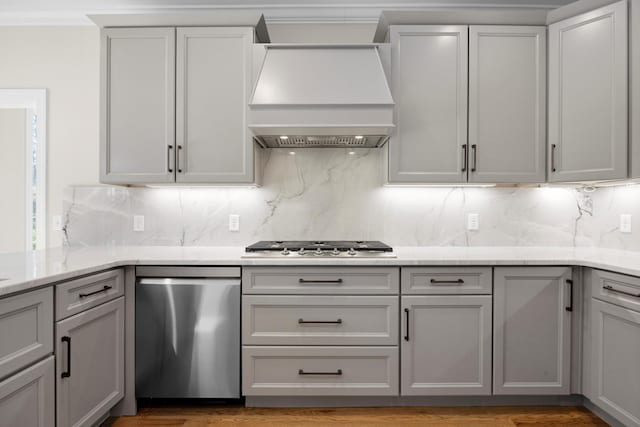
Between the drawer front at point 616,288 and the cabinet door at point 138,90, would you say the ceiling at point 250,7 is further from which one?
the drawer front at point 616,288

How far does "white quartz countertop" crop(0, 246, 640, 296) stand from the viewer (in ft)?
5.57

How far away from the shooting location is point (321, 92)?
2.26 meters

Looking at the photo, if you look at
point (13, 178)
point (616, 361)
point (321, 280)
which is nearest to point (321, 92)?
point (321, 280)

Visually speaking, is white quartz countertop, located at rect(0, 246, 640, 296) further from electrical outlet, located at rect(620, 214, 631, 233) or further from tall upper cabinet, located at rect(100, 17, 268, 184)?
tall upper cabinet, located at rect(100, 17, 268, 184)

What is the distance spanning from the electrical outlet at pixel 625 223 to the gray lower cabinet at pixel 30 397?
329cm

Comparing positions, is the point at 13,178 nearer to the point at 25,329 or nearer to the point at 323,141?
the point at 25,329

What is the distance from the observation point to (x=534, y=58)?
7.89ft

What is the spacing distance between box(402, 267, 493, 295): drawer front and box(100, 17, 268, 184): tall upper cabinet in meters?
1.20

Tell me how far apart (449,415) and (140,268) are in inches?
78.0

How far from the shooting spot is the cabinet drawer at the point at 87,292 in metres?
1.60

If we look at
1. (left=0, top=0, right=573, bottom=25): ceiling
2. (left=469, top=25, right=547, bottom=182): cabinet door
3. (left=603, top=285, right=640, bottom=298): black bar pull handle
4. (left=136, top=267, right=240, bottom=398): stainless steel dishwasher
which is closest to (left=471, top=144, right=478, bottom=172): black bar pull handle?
(left=469, top=25, right=547, bottom=182): cabinet door

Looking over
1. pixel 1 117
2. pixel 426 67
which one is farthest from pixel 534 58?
pixel 1 117

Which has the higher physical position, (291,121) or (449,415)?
(291,121)

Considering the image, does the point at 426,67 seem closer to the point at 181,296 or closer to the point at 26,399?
the point at 181,296
